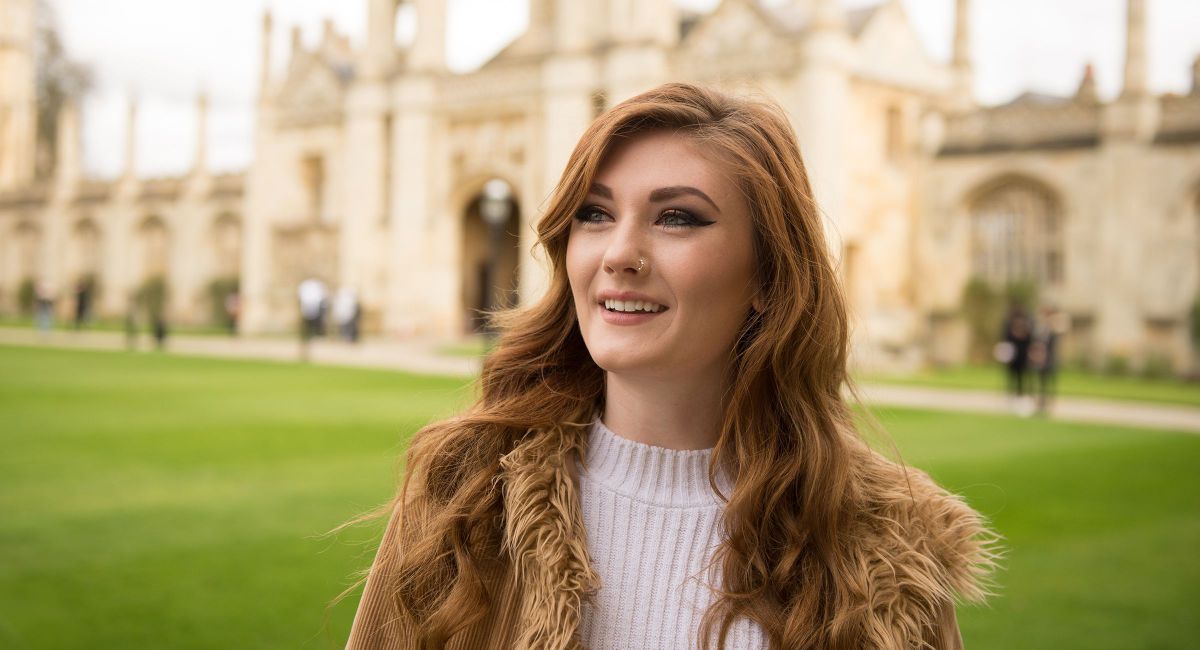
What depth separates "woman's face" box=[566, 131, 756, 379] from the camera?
178 cm

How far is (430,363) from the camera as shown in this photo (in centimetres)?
2331

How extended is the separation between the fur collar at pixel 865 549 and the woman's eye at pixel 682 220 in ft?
1.47

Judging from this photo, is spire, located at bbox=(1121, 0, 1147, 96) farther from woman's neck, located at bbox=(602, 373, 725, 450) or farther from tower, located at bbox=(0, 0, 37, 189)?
tower, located at bbox=(0, 0, 37, 189)

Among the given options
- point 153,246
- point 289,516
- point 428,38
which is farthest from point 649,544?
point 153,246

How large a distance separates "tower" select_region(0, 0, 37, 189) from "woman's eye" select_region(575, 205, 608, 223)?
63350 mm

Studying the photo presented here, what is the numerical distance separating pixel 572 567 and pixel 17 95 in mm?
69444

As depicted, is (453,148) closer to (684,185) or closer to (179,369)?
(179,369)

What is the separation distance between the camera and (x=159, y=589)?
5.39m

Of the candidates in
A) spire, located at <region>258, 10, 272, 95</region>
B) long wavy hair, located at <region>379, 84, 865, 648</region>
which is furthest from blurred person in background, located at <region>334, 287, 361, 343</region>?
long wavy hair, located at <region>379, 84, 865, 648</region>

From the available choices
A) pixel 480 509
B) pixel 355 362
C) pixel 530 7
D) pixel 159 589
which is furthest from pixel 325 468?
pixel 530 7

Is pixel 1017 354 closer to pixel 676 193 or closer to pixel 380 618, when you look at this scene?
pixel 676 193

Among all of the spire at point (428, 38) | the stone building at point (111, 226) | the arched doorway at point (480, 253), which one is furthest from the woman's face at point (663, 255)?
the stone building at point (111, 226)

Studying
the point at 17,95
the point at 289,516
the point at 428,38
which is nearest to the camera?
the point at 289,516

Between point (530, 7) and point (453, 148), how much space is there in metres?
6.34
